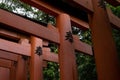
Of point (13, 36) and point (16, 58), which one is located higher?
point (13, 36)

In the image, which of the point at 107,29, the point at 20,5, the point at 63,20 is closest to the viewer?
the point at 107,29

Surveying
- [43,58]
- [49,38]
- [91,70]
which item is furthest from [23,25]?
[91,70]

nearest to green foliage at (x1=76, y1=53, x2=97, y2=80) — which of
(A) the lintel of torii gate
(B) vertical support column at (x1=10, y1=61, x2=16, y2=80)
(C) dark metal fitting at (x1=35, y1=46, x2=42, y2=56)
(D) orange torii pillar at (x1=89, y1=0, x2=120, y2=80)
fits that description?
(B) vertical support column at (x1=10, y1=61, x2=16, y2=80)

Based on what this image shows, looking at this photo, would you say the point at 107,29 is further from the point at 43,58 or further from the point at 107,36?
the point at 43,58

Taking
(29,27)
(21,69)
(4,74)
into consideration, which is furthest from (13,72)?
(29,27)

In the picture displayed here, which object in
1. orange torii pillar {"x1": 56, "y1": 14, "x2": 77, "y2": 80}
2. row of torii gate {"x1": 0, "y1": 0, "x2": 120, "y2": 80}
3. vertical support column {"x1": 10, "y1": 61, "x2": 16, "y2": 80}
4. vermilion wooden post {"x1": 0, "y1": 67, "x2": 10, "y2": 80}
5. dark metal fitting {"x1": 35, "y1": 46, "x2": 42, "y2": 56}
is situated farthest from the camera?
vermilion wooden post {"x1": 0, "y1": 67, "x2": 10, "y2": 80}

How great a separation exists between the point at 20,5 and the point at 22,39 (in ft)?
22.6

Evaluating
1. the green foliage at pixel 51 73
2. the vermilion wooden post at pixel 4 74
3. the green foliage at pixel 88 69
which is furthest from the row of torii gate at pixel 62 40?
the green foliage at pixel 51 73

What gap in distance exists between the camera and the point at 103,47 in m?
3.31

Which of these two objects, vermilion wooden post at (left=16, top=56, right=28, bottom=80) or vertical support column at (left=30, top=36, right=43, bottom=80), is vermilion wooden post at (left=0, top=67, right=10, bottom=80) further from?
vertical support column at (left=30, top=36, right=43, bottom=80)

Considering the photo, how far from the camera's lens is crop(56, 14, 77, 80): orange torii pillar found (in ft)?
13.9

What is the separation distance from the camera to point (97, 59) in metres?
3.25

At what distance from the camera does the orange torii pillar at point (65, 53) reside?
167 inches

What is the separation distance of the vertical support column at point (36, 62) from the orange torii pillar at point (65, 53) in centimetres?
116
